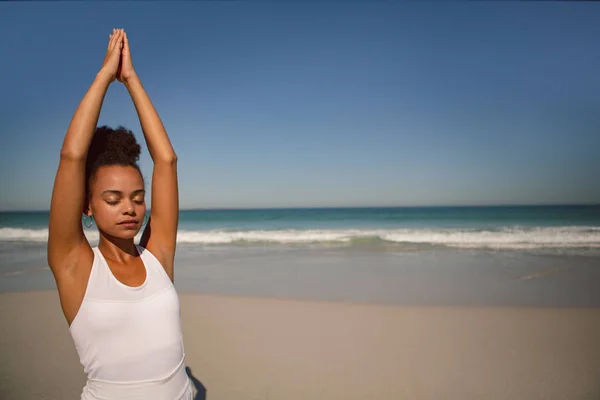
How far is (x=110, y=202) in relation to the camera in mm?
1641

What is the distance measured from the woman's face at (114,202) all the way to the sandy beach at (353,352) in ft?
9.67

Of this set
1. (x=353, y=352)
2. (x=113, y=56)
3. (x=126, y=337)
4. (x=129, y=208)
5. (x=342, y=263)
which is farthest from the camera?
(x=342, y=263)

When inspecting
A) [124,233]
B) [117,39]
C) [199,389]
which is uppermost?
[117,39]

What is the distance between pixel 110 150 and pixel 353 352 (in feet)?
13.5

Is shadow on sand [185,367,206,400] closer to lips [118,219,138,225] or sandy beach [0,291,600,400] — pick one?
sandy beach [0,291,600,400]

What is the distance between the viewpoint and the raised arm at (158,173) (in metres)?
1.87

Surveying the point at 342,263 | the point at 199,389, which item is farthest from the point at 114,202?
the point at 342,263

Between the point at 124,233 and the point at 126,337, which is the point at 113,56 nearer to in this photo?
the point at 124,233

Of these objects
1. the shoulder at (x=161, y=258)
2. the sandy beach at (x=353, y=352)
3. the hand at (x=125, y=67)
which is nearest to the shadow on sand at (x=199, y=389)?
the sandy beach at (x=353, y=352)

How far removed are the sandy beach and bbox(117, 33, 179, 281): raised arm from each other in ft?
8.77

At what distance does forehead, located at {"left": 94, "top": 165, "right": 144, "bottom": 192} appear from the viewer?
1638mm


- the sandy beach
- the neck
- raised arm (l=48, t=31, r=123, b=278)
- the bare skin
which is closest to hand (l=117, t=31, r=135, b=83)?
the bare skin

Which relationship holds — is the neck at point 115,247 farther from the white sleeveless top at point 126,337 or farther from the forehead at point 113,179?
the forehead at point 113,179

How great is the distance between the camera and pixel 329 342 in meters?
5.33
